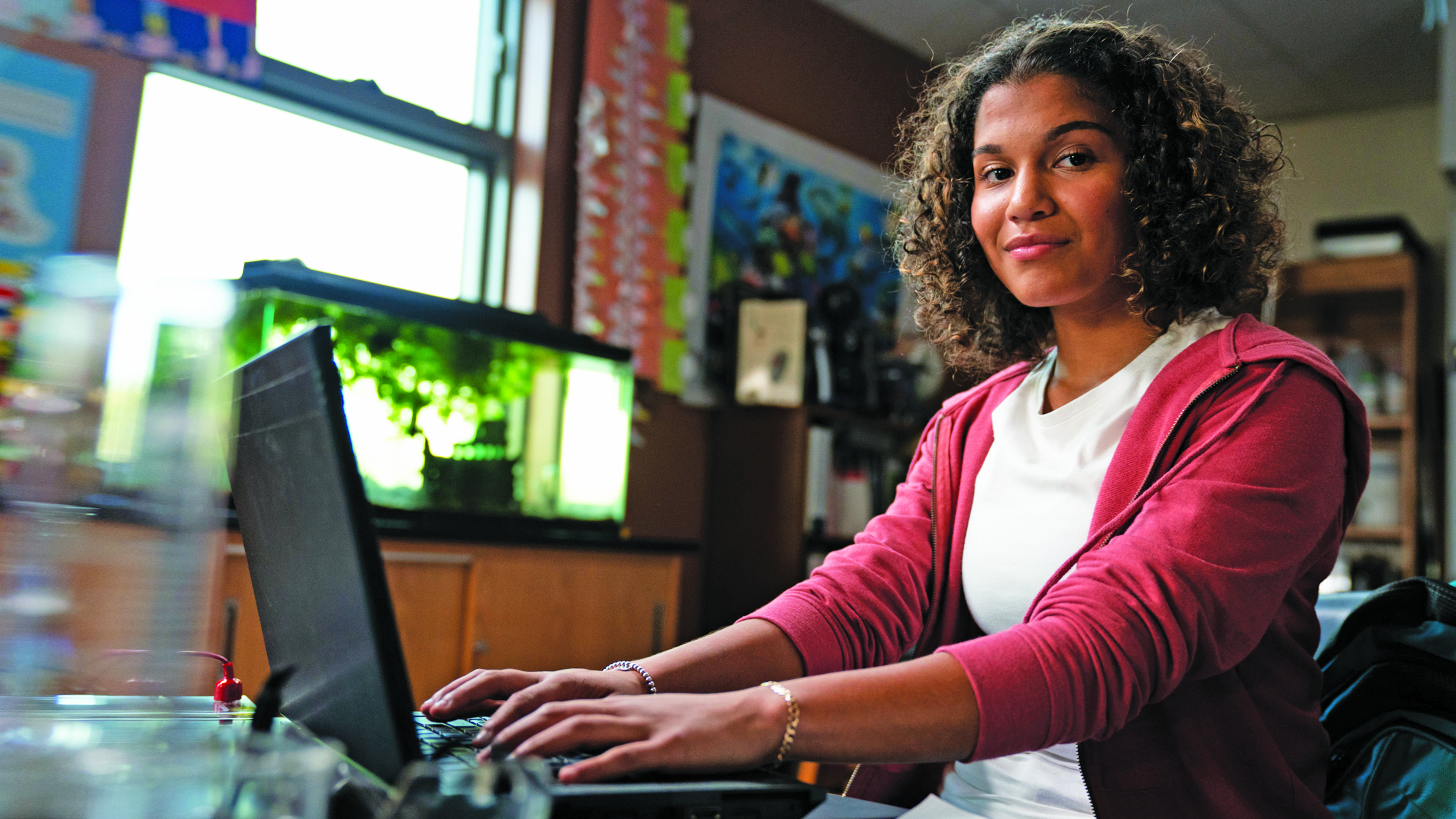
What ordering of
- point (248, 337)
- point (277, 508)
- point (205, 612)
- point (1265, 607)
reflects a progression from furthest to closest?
point (248, 337) → point (205, 612) → point (1265, 607) → point (277, 508)

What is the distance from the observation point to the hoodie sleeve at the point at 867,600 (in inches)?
42.4

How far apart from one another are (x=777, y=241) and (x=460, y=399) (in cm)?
158

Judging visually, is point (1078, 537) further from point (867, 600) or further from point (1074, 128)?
point (1074, 128)

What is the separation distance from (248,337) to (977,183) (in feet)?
5.39

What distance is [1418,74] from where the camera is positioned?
442 centimetres

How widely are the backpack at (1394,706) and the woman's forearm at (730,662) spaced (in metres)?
0.53

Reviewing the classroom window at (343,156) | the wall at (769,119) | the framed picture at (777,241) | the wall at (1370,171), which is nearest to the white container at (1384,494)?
the wall at (1370,171)

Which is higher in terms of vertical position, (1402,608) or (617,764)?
(1402,608)

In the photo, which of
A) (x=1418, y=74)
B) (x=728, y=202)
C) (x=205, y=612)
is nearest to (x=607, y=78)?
(x=728, y=202)

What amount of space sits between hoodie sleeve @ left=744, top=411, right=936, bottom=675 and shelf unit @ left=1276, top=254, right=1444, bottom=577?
353 cm

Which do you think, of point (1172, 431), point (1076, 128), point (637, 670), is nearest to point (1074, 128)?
point (1076, 128)

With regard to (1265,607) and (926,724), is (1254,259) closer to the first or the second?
(1265,607)

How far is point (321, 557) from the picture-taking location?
64 cm

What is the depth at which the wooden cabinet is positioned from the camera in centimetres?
217
